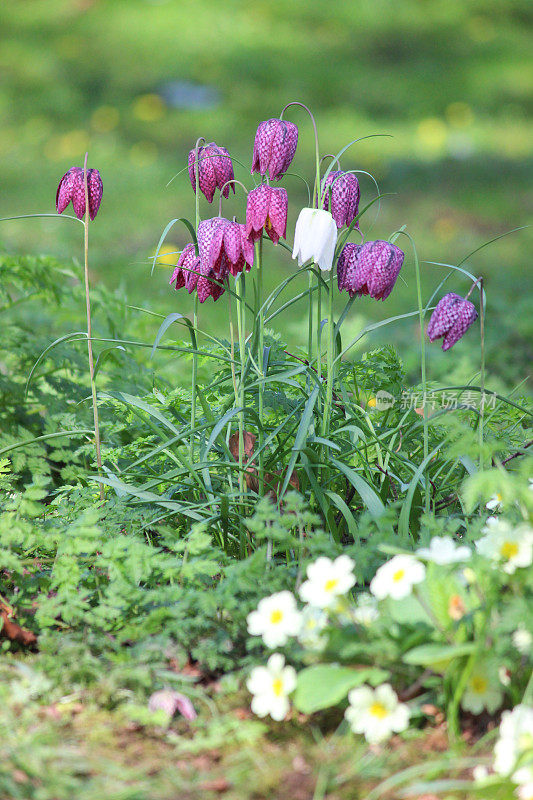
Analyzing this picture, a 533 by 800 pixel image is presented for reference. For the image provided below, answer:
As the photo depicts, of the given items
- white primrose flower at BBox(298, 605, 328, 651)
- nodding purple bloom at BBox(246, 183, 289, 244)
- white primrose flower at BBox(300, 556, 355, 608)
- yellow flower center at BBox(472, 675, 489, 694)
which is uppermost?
nodding purple bloom at BBox(246, 183, 289, 244)

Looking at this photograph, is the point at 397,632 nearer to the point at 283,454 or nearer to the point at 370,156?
the point at 283,454

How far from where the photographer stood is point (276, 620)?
4.39 ft

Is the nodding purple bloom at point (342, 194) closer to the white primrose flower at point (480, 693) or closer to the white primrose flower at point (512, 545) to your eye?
the white primrose flower at point (512, 545)

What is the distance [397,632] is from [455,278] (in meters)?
3.33

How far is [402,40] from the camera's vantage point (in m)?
8.61

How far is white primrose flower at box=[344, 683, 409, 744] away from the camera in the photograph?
1245 millimetres

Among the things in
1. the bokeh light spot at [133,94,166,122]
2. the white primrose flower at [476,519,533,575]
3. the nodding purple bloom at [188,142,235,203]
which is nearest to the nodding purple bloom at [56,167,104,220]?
the nodding purple bloom at [188,142,235,203]

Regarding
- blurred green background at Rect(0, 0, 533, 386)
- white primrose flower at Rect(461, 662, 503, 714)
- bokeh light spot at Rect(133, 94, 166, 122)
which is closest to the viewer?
white primrose flower at Rect(461, 662, 503, 714)

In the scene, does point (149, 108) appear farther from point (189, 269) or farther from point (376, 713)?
point (376, 713)

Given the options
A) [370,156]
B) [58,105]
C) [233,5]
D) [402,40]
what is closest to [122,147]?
[58,105]

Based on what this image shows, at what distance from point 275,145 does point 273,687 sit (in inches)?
39.8

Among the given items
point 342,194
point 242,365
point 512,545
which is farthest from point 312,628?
point 342,194

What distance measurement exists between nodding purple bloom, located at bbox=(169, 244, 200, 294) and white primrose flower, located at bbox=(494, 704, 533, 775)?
3.30 feet

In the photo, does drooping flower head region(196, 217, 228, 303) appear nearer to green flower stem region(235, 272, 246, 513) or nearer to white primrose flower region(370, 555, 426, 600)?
green flower stem region(235, 272, 246, 513)
